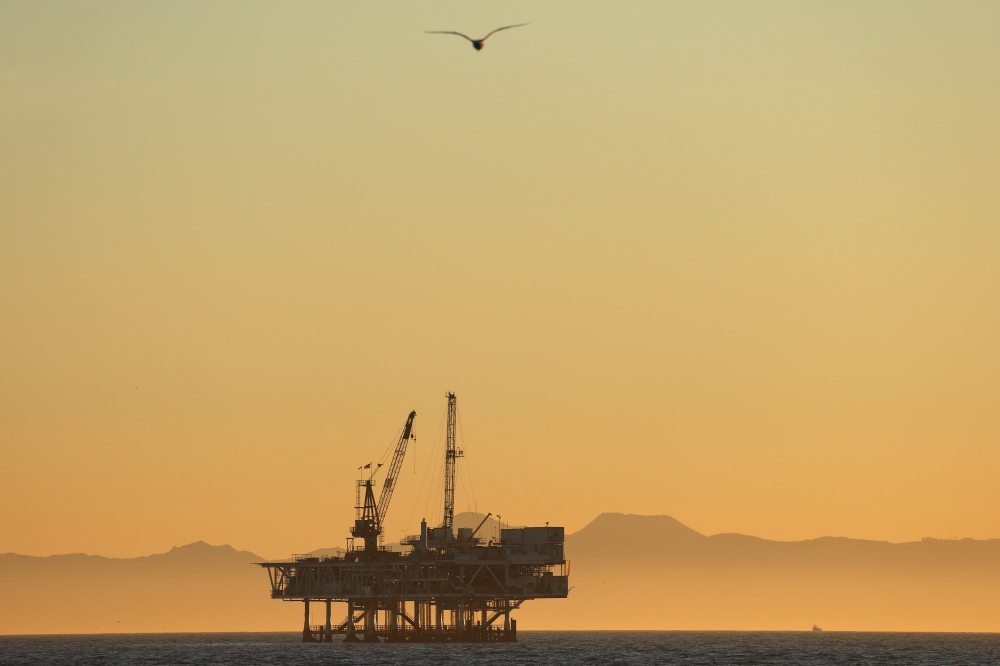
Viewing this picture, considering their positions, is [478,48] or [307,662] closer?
[478,48]

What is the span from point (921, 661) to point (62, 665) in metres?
101

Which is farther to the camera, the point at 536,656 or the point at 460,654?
the point at 536,656

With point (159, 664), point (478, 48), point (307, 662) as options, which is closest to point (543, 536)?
point (307, 662)

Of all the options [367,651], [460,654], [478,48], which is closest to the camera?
[478,48]

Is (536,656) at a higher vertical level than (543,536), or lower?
lower

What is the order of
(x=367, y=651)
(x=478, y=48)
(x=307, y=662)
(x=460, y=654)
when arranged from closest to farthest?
(x=478, y=48)
(x=307, y=662)
(x=460, y=654)
(x=367, y=651)

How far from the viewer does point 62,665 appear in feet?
640

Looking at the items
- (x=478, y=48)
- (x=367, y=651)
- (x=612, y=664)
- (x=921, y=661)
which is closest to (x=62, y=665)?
(x=367, y=651)

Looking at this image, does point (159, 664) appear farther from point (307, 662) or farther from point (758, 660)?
point (758, 660)

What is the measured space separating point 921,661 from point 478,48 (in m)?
151

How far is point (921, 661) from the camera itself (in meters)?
198

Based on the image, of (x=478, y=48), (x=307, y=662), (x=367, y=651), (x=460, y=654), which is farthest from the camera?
(x=367, y=651)

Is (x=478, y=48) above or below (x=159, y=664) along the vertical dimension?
above

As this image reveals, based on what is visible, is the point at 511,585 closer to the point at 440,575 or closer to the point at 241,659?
the point at 440,575
